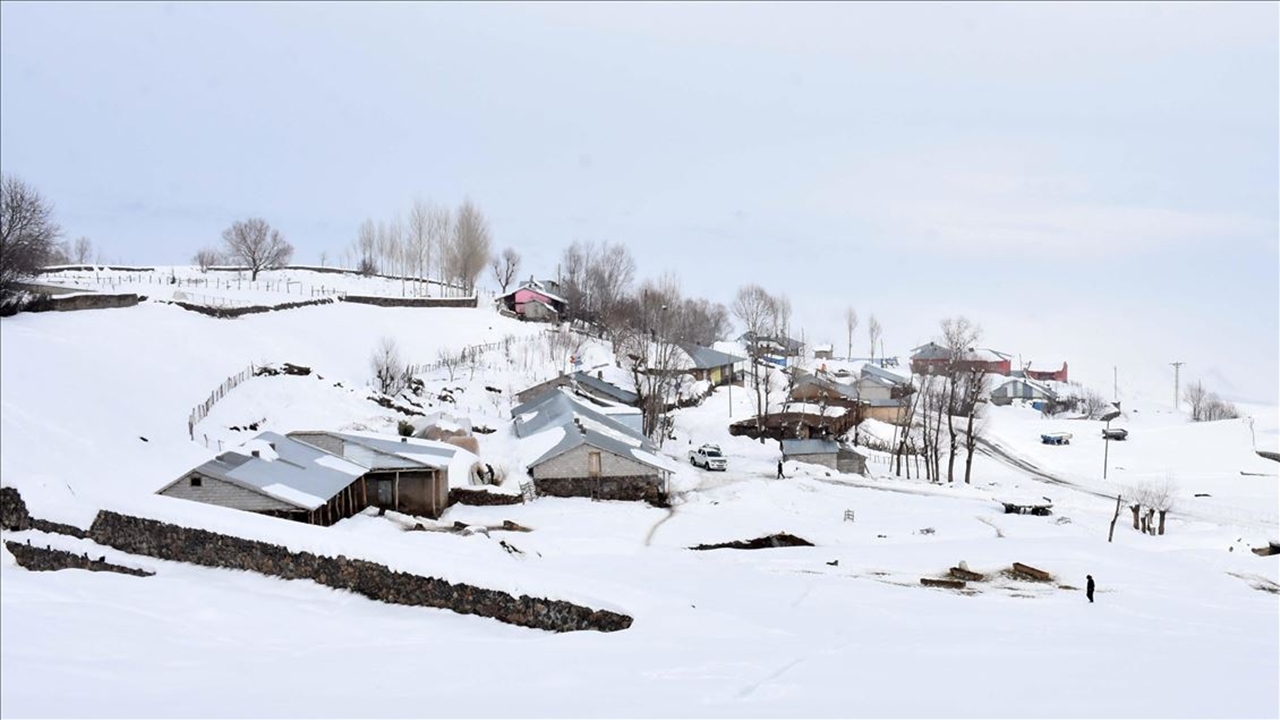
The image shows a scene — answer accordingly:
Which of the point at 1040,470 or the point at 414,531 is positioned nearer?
the point at 414,531

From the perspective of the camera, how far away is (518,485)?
3406cm

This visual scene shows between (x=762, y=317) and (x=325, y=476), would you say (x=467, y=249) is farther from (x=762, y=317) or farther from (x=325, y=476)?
(x=325, y=476)

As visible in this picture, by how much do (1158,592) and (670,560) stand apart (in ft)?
36.9

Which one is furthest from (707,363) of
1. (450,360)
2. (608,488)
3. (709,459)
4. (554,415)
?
(608,488)

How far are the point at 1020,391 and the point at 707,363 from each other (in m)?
43.1

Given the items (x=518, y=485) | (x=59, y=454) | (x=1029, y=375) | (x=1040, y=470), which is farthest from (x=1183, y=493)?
(x=1029, y=375)

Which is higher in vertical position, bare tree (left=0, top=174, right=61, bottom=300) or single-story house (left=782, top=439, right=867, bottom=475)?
bare tree (left=0, top=174, right=61, bottom=300)

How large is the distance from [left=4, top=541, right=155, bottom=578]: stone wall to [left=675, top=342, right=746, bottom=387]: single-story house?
57358mm

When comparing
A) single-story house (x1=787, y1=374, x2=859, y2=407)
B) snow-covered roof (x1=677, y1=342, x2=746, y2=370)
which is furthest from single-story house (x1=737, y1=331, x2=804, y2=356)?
single-story house (x1=787, y1=374, x2=859, y2=407)

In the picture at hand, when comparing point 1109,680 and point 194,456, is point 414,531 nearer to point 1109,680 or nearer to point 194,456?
point 194,456

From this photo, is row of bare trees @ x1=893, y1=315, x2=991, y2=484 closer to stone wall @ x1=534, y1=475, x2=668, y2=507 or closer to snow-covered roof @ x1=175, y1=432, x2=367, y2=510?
stone wall @ x1=534, y1=475, x2=668, y2=507

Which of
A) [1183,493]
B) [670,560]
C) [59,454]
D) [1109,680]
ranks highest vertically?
[59,454]

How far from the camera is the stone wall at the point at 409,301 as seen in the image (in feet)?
240

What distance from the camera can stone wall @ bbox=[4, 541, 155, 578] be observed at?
45.4 feet
